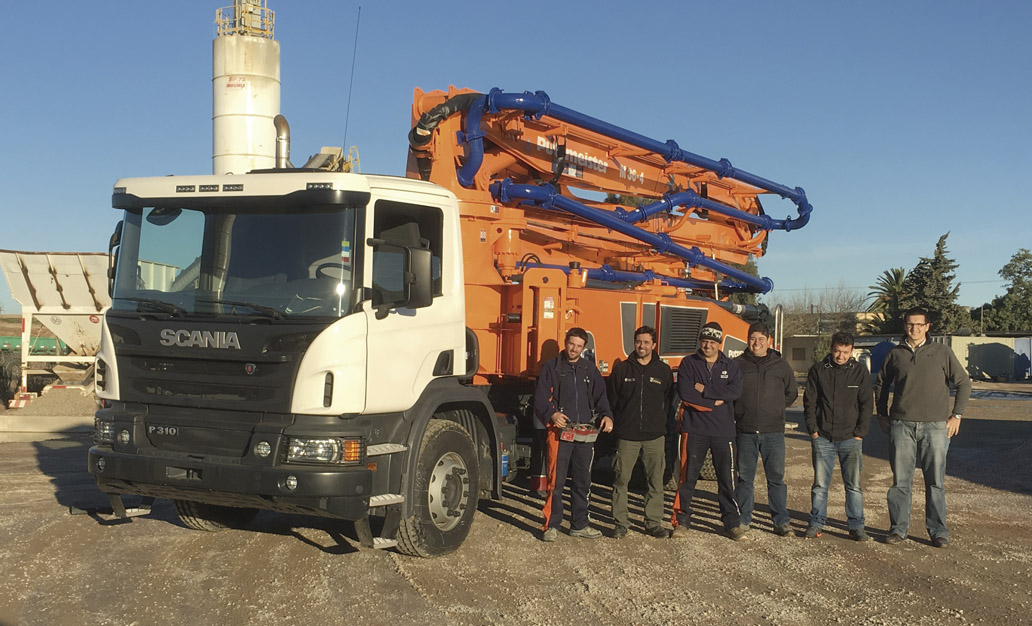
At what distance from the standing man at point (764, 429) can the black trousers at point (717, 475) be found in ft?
0.51

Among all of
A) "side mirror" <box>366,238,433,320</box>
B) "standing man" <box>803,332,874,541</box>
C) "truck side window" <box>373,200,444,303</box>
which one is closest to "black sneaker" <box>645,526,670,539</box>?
"standing man" <box>803,332,874,541</box>

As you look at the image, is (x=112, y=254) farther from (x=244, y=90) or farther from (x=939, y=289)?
(x=939, y=289)

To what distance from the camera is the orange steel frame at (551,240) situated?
802 cm

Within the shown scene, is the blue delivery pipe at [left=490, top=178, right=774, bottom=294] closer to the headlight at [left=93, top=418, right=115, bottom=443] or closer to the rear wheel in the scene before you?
the rear wheel

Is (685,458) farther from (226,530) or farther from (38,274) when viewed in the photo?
(38,274)

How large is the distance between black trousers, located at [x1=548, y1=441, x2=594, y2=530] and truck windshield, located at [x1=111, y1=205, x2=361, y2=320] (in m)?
2.61

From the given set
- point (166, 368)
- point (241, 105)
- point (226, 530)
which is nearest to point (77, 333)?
point (241, 105)

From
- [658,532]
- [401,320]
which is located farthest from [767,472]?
[401,320]

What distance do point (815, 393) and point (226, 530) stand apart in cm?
530

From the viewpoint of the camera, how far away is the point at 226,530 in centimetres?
765

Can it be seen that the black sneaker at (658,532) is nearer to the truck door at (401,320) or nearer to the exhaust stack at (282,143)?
the truck door at (401,320)

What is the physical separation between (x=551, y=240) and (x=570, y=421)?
2.40m

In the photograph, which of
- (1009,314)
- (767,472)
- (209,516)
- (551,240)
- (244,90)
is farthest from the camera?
(1009,314)

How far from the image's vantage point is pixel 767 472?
7.97 meters
